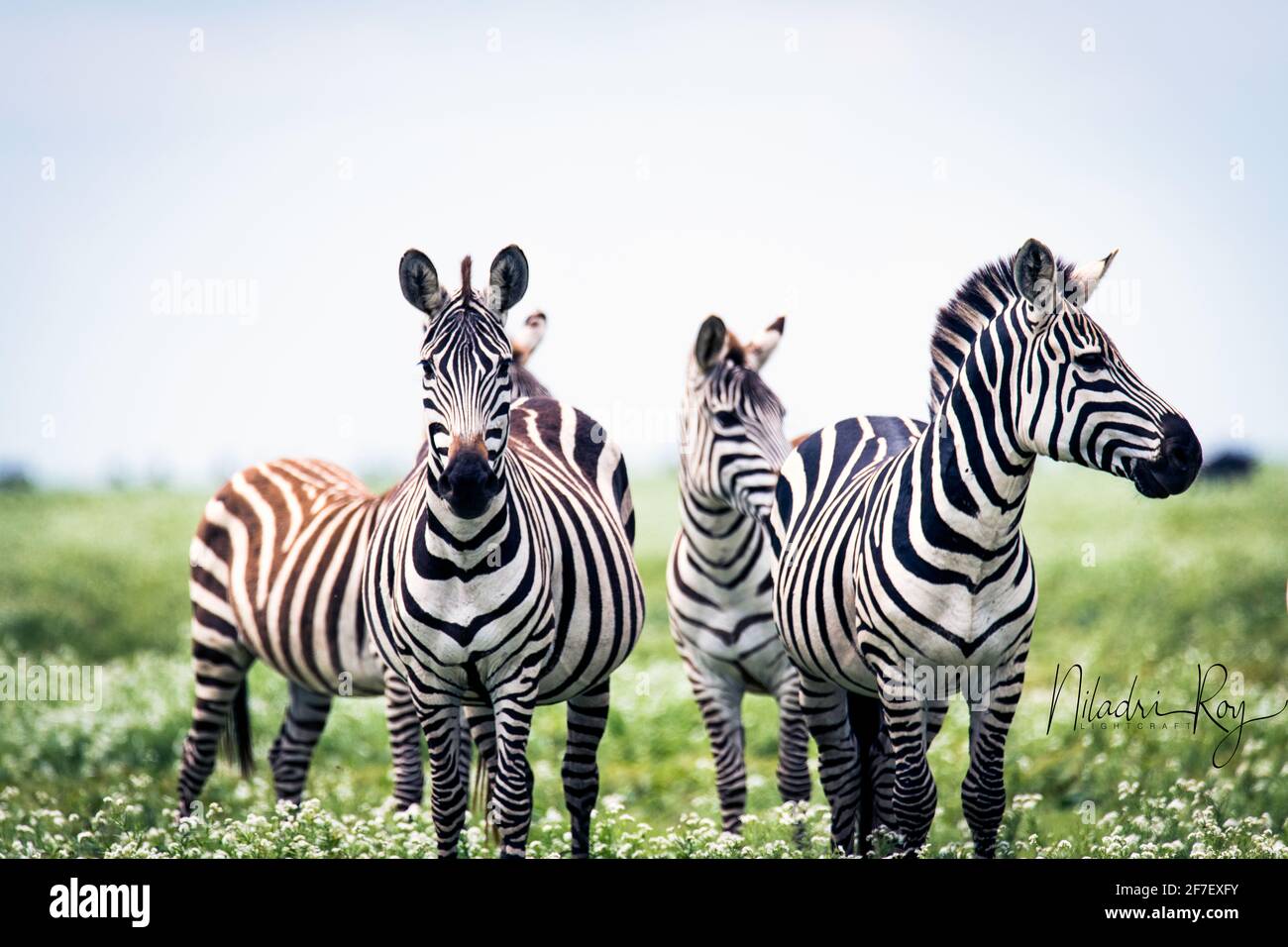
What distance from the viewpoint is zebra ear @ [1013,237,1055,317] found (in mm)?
6484

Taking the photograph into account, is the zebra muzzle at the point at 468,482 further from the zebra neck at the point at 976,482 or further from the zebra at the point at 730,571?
the zebra at the point at 730,571

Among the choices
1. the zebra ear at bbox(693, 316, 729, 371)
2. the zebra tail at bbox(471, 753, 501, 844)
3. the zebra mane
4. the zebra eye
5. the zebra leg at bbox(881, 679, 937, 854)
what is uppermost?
the zebra ear at bbox(693, 316, 729, 371)

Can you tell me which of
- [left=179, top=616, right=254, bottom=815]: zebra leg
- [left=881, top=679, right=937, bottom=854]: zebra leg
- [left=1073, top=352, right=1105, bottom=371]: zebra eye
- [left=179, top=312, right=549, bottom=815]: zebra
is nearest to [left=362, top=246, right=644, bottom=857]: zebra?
[left=179, top=312, right=549, bottom=815]: zebra

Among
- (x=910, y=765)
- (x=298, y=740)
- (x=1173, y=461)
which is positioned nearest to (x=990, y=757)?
(x=910, y=765)

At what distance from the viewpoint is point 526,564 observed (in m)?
7.03

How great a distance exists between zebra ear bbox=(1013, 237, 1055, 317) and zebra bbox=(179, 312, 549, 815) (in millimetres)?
3802

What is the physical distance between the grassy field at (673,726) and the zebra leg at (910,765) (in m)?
1.04

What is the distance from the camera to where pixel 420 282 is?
6.95m

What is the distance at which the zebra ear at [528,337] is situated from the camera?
948 centimetres

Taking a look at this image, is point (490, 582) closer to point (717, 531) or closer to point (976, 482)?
point (976, 482)

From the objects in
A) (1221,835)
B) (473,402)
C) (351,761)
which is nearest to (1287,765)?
(1221,835)

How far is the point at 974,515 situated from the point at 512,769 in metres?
2.53
